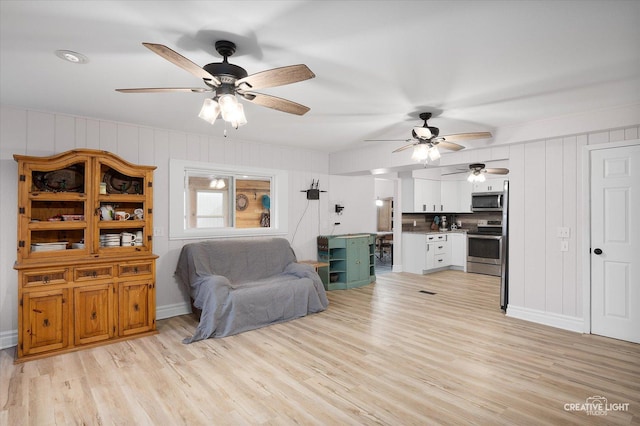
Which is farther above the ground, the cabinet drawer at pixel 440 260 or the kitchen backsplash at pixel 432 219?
the kitchen backsplash at pixel 432 219

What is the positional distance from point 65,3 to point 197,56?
30.8 inches

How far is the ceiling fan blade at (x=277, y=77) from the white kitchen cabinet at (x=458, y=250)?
6754mm

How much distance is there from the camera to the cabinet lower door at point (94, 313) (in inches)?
136

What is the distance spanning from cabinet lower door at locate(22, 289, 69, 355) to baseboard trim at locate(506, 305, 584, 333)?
16.7 feet

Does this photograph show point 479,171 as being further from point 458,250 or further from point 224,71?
point 224,71

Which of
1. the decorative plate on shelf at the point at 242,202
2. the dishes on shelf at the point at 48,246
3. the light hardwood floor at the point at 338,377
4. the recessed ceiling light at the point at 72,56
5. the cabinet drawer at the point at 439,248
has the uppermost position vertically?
the recessed ceiling light at the point at 72,56

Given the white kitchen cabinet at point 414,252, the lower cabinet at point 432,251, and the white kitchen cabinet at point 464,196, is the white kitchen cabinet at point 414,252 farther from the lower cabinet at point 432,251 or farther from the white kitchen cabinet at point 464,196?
the white kitchen cabinet at point 464,196

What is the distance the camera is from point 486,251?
24.1 feet

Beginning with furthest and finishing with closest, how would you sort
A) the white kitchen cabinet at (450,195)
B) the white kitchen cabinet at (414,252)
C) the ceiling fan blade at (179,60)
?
the white kitchen cabinet at (450,195)
the white kitchen cabinet at (414,252)
the ceiling fan blade at (179,60)

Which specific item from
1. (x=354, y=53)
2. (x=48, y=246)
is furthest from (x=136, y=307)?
(x=354, y=53)

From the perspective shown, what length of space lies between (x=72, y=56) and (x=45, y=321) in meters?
2.46

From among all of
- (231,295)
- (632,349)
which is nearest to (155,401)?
(231,295)

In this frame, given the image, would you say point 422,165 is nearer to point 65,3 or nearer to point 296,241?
point 296,241

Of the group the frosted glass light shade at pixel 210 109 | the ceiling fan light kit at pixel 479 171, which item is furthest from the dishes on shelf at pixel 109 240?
the ceiling fan light kit at pixel 479 171
